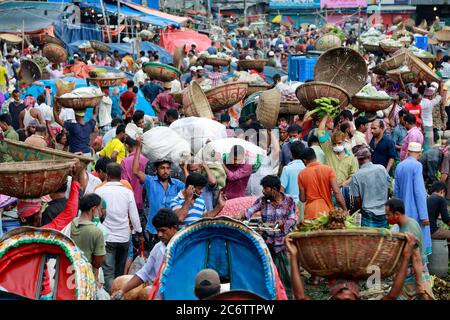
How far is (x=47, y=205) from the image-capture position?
897cm

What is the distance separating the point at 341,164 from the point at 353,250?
4.51 meters

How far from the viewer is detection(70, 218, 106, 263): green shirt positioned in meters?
7.93

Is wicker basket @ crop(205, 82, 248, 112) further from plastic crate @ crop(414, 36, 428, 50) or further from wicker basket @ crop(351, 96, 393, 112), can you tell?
plastic crate @ crop(414, 36, 428, 50)

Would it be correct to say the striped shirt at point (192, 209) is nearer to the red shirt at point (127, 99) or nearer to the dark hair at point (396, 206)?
the dark hair at point (396, 206)

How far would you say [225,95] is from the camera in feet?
48.9

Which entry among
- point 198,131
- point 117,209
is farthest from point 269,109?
point 117,209

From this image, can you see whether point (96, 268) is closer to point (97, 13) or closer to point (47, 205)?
point (47, 205)

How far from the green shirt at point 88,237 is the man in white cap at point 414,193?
325 centimetres

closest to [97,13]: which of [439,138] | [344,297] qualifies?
[439,138]

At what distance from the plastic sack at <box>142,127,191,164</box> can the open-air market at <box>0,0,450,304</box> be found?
0.06 ft

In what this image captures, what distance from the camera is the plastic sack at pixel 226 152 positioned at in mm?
10633

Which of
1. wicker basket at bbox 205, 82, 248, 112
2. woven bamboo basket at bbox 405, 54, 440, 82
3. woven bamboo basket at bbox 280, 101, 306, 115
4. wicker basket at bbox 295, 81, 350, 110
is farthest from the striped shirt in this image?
woven bamboo basket at bbox 405, 54, 440, 82

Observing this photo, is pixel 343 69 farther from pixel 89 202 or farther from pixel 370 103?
pixel 89 202
